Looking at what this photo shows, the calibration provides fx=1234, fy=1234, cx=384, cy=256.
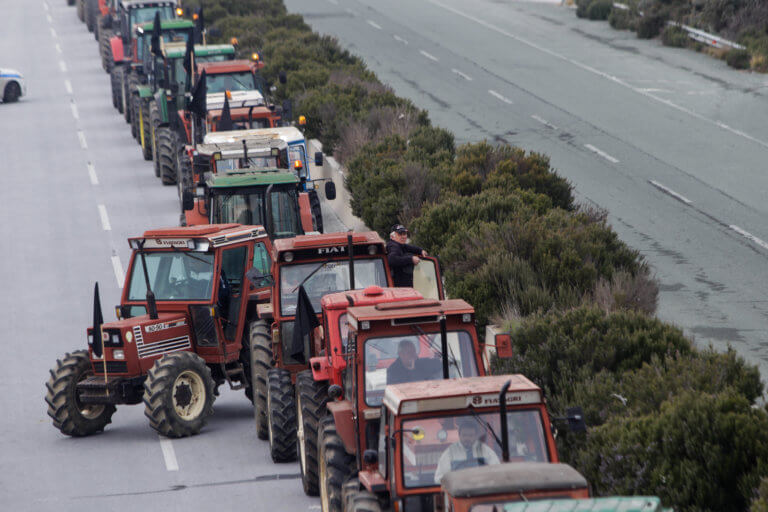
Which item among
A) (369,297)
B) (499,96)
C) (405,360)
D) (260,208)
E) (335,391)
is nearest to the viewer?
(405,360)

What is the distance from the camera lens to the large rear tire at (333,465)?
10.3 metres

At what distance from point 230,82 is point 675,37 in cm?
1973

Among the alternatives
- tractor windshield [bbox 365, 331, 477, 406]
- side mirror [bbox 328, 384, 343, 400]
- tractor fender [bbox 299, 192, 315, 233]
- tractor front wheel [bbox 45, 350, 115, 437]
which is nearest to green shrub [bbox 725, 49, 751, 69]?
tractor fender [bbox 299, 192, 315, 233]

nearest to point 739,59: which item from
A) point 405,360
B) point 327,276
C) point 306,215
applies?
point 306,215

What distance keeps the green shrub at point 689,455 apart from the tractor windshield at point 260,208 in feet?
30.5

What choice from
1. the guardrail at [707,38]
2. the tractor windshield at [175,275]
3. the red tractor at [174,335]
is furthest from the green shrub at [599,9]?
the tractor windshield at [175,275]

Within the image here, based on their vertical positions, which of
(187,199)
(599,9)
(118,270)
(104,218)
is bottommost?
(104,218)

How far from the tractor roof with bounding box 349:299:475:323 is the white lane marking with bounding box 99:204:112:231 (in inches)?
672

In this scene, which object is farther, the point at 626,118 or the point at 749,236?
the point at 626,118

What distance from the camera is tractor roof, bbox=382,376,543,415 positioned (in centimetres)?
876

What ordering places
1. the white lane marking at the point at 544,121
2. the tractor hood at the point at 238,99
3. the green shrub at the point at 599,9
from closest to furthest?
the tractor hood at the point at 238,99, the white lane marking at the point at 544,121, the green shrub at the point at 599,9

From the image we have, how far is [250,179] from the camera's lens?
18.8 meters

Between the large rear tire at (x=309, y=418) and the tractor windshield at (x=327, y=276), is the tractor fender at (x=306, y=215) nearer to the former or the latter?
the tractor windshield at (x=327, y=276)

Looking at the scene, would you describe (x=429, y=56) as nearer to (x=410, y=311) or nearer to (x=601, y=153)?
(x=601, y=153)
